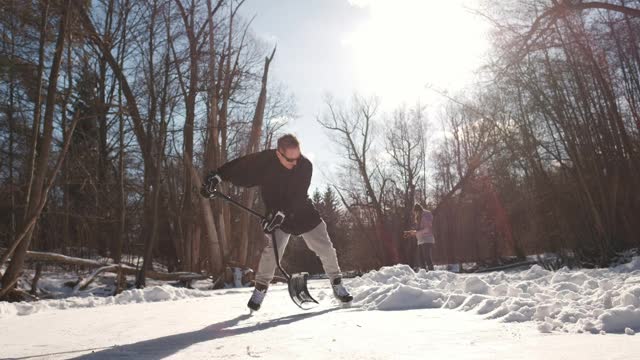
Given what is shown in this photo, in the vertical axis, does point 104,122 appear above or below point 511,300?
above

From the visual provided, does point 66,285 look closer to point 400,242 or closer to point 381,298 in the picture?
point 381,298

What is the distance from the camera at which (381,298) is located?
4.45m

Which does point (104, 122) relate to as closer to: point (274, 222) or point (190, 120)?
point (190, 120)

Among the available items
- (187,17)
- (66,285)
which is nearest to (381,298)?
(66,285)

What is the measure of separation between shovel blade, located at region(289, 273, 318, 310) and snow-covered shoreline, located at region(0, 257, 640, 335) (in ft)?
1.76

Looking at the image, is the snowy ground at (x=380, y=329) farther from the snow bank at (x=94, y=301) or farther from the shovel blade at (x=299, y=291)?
the snow bank at (x=94, y=301)

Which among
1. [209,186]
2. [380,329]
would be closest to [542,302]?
[380,329]

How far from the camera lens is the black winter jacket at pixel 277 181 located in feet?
15.5

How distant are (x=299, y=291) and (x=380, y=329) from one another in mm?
1977

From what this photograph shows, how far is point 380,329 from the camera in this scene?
294 centimetres

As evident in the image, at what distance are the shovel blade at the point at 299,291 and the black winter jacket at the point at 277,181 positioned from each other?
0.52 m

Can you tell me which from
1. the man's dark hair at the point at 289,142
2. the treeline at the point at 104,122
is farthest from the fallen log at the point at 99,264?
the man's dark hair at the point at 289,142

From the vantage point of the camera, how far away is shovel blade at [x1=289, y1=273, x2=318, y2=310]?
186 inches

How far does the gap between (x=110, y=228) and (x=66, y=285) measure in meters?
5.92
